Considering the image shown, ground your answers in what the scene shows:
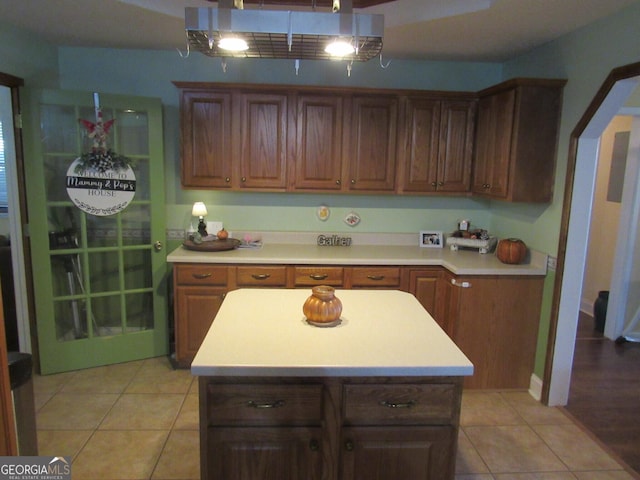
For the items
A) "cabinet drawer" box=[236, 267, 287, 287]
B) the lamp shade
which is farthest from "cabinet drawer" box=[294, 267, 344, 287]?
the lamp shade

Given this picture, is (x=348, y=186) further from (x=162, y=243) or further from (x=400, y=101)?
(x=162, y=243)

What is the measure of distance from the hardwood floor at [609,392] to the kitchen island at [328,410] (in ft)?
5.58

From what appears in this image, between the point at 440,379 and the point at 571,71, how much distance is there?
7.80ft

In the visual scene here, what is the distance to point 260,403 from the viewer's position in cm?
157

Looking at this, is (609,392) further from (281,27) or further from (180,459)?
(281,27)

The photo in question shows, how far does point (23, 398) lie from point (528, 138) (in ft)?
10.5

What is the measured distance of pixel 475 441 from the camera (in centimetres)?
267

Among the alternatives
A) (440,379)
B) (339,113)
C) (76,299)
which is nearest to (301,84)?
(339,113)

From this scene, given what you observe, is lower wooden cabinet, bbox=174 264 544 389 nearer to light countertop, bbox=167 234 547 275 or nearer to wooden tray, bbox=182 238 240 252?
light countertop, bbox=167 234 547 275

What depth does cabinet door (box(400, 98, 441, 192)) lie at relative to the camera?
353cm

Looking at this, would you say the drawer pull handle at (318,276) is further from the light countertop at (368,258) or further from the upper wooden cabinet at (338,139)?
the upper wooden cabinet at (338,139)

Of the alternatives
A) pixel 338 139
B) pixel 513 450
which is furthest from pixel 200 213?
pixel 513 450

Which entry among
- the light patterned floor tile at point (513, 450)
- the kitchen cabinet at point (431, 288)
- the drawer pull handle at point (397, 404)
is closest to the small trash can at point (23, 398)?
the drawer pull handle at point (397, 404)

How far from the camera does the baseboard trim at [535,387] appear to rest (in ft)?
10.3
